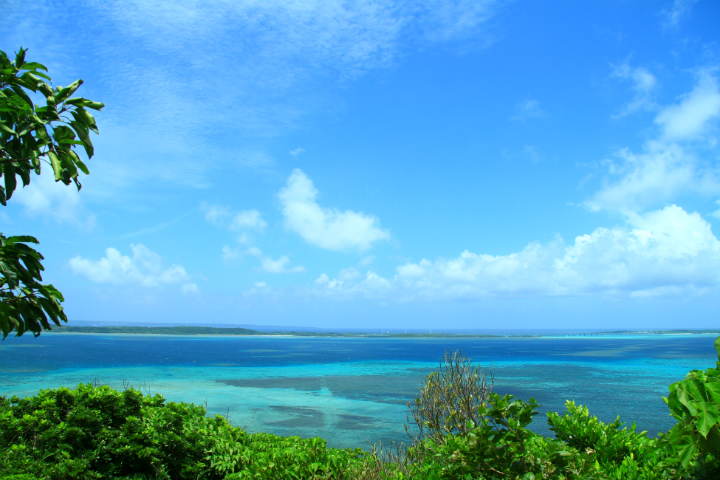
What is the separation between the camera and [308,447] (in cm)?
584

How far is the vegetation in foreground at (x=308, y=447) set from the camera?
11.6 ft

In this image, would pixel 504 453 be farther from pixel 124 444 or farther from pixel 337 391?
pixel 337 391

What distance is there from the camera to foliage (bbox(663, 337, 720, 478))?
2.46 metres

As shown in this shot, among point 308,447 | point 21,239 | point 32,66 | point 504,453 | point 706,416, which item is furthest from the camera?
point 308,447

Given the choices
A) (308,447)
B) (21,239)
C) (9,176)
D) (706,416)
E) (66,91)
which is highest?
(66,91)

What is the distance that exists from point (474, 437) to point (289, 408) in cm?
3226

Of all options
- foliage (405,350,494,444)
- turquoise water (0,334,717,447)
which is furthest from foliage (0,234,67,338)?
turquoise water (0,334,717,447)

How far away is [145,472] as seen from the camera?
6.75 meters

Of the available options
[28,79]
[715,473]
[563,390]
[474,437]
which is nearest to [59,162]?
[28,79]

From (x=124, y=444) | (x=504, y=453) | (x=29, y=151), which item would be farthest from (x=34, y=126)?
(x=124, y=444)

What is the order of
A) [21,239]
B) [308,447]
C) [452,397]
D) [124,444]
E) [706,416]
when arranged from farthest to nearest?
1. [452,397]
2. [124,444]
3. [308,447]
4. [21,239]
5. [706,416]

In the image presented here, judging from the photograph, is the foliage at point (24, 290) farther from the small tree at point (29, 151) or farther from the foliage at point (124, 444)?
the foliage at point (124, 444)

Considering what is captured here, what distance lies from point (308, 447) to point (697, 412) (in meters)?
4.58

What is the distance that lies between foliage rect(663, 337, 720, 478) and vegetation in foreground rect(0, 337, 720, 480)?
0.20 meters
